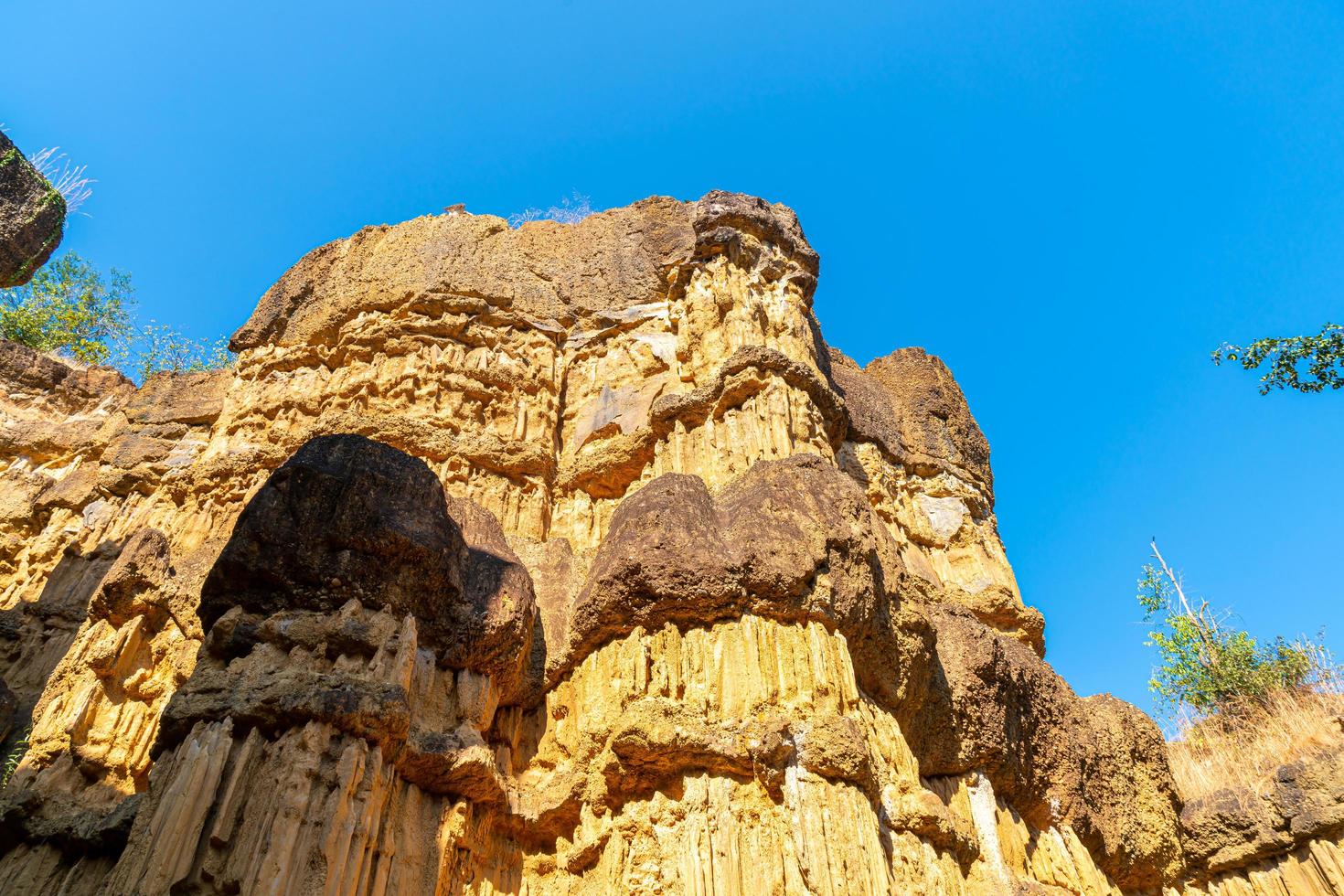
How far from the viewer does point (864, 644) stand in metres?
10.2

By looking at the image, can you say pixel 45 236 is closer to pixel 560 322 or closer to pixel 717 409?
pixel 560 322

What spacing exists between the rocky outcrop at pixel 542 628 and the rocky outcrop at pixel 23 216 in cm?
360

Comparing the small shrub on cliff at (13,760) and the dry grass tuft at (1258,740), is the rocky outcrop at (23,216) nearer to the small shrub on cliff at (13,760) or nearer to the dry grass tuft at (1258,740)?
the small shrub on cliff at (13,760)

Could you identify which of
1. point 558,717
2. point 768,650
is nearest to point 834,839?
point 768,650

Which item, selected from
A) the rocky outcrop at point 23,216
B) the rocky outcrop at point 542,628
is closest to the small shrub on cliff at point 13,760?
the rocky outcrop at point 542,628

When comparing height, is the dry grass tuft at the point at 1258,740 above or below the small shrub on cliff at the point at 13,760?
above

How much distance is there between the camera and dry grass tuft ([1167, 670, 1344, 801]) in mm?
14953

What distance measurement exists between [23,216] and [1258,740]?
21945 mm

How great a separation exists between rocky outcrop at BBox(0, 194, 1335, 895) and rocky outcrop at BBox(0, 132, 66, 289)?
142 inches

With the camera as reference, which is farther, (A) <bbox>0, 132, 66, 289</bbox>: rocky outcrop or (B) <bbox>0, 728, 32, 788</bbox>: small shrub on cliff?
(A) <bbox>0, 132, 66, 289</bbox>: rocky outcrop

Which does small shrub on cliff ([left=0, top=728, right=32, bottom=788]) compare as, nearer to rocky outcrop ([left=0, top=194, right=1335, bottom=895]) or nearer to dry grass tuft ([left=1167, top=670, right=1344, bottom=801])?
rocky outcrop ([left=0, top=194, right=1335, bottom=895])

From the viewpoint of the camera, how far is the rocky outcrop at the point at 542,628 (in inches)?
328

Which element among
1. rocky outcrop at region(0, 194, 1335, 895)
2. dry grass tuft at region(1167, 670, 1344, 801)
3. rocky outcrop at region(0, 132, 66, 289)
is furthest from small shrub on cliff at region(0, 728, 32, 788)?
dry grass tuft at region(1167, 670, 1344, 801)

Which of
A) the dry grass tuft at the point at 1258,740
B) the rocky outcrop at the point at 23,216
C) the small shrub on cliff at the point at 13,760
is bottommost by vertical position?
the small shrub on cliff at the point at 13,760
